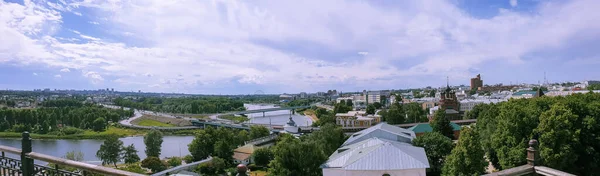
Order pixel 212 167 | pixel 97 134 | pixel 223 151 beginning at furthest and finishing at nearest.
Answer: pixel 97 134 → pixel 223 151 → pixel 212 167

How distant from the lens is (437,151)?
691 inches

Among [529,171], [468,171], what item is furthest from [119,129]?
[529,171]

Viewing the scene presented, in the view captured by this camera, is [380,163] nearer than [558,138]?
No

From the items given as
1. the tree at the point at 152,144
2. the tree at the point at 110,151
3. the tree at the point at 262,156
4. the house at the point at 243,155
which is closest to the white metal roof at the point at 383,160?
the tree at the point at 262,156

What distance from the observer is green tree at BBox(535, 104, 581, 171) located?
1207 cm

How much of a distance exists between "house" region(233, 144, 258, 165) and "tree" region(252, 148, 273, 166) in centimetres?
77

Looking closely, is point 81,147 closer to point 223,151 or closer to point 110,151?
point 110,151

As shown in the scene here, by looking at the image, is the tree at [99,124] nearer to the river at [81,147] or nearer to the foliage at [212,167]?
the river at [81,147]

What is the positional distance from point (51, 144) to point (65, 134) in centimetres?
599

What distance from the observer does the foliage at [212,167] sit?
19.5m

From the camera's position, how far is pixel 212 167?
774 inches

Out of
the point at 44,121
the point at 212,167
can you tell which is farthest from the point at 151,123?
the point at 212,167

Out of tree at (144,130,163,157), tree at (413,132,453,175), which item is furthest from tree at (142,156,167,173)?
tree at (413,132,453,175)

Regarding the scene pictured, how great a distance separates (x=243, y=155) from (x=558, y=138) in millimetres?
17103
